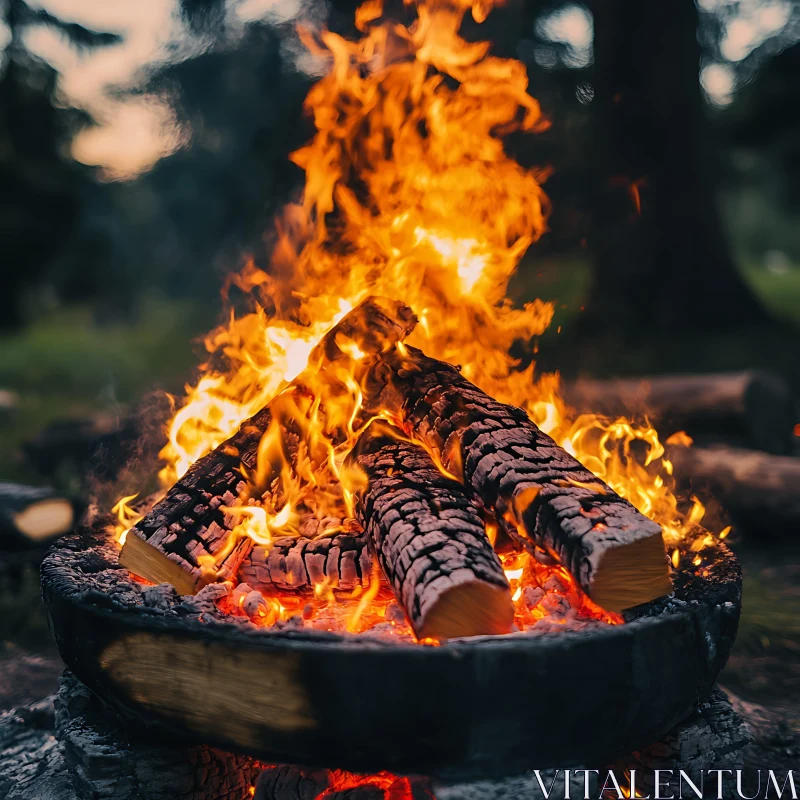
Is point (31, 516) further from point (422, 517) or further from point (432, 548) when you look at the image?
point (432, 548)

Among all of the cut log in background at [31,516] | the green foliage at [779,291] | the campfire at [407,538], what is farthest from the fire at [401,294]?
the green foliage at [779,291]

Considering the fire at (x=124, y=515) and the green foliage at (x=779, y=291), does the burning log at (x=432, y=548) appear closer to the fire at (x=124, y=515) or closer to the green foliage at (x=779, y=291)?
the fire at (x=124, y=515)

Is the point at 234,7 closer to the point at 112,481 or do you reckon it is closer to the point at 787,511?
the point at 112,481

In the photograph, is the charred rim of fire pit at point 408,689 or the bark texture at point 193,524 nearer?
the charred rim of fire pit at point 408,689

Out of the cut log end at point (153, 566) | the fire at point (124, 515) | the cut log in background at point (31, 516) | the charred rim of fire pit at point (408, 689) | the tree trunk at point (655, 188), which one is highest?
the tree trunk at point (655, 188)

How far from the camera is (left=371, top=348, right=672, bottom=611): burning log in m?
2.17

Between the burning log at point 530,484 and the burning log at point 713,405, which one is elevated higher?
the burning log at point 713,405

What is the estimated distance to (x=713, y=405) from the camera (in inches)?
242

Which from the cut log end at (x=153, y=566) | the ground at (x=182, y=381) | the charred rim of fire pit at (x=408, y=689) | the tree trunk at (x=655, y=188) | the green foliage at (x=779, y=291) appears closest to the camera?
the charred rim of fire pit at (x=408, y=689)

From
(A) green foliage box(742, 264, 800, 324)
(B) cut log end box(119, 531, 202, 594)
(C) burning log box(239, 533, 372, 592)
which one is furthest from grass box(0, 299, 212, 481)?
(A) green foliage box(742, 264, 800, 324)

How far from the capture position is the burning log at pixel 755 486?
5051 millimetres

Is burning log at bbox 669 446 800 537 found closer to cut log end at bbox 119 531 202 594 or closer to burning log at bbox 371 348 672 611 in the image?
burning log at bbox 371 348 672 611

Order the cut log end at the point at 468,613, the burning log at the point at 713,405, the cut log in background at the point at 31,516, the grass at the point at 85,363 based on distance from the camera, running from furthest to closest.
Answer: the grass at the point at 85,363 < the burning log at the point at 713,405 < the cut log in background at the point at 31,516 < the cut log end at the point at 468,613

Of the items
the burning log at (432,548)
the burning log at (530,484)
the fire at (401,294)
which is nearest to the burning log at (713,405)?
the fire at (401,294)
